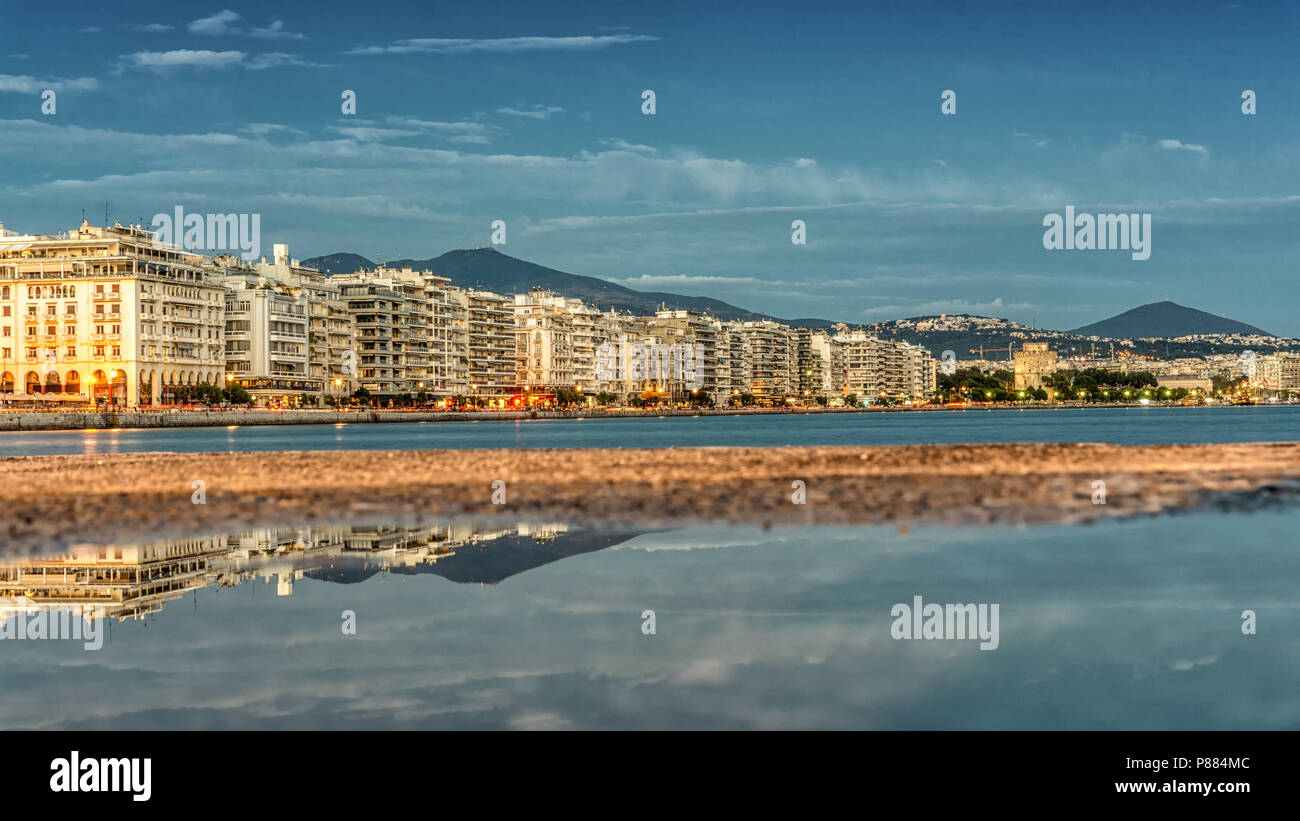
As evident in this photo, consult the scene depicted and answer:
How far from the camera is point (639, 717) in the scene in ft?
31.9

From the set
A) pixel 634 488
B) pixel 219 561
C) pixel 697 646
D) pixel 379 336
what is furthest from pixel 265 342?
pixel 697 646

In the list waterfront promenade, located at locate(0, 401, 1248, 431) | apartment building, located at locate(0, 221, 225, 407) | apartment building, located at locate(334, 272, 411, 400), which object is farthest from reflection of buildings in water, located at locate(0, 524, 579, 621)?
apartment building, located at locate(334, 272, 411, 400)

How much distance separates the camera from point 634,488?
1164 inches

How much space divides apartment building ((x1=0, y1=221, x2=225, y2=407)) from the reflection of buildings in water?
132956mm

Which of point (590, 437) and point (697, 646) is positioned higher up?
Result: point (697, 646)

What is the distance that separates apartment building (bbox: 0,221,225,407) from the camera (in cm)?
14638

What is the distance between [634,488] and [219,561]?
41.7ft

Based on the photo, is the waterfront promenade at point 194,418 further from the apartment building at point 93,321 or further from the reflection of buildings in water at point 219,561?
the reflection of buildings in water at point 219,561

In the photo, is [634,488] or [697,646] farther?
[634,488]

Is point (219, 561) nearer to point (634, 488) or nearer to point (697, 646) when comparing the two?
point (697, 646)

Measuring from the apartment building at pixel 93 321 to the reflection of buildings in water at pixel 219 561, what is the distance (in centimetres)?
13296

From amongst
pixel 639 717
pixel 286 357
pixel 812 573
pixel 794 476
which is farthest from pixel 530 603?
pixel 286 357
